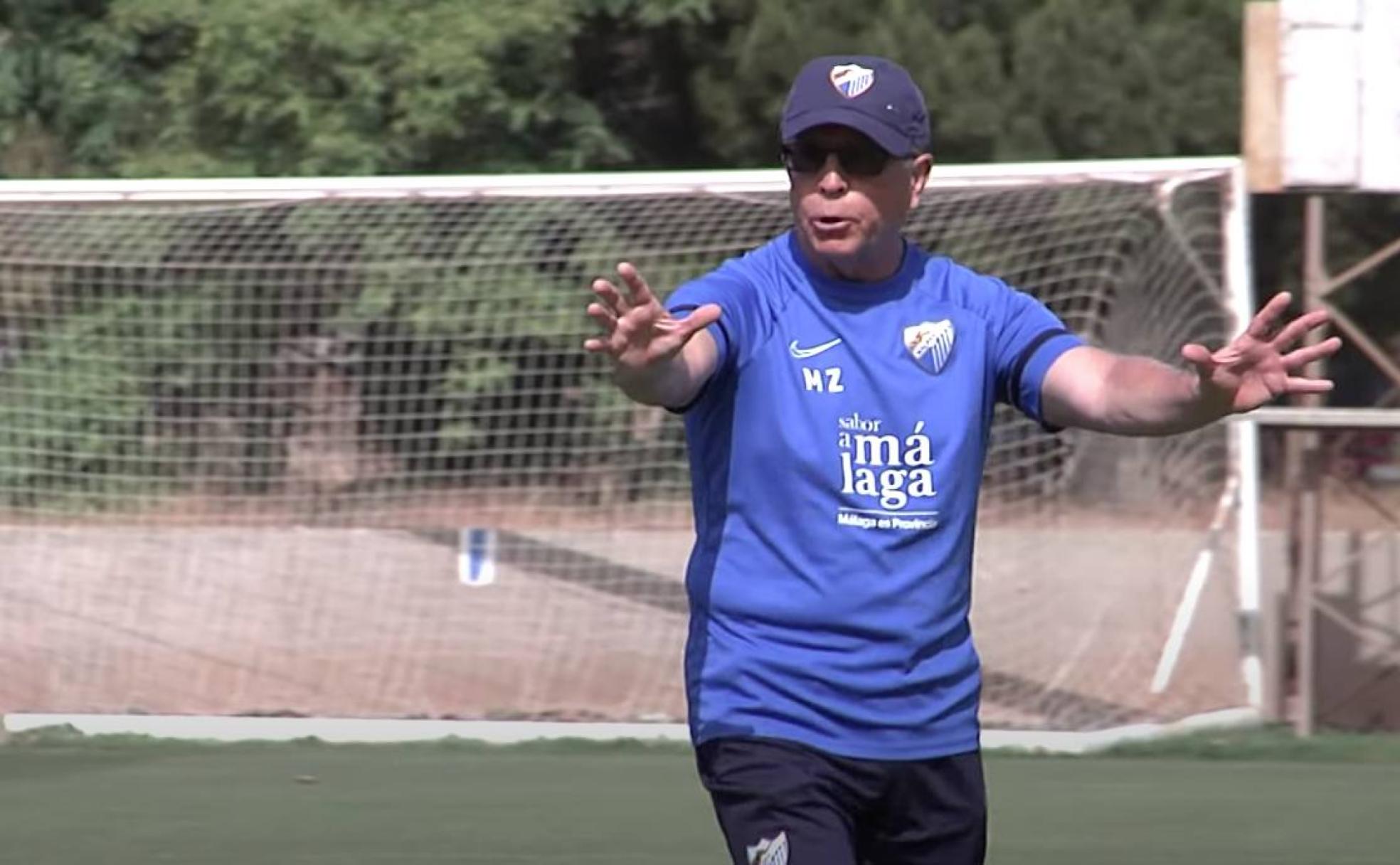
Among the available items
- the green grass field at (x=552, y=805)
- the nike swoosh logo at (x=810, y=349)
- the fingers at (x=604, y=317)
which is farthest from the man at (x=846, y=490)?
the green grass field at (x=552, y=805)

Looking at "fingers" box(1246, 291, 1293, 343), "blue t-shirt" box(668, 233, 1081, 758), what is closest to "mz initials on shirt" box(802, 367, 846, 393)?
"blue t-shirt" box(668, 233, 1081, 758)

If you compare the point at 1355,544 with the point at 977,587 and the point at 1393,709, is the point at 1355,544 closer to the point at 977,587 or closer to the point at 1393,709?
the point at 1393,709

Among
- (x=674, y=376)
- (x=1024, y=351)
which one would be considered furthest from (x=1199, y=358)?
(x=674, y=376)

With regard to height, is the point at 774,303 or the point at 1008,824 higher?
the point at 774,303

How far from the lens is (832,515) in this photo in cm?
359

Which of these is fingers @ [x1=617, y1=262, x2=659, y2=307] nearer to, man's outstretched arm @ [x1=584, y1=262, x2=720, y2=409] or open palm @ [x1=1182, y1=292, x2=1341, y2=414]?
man's outstretched arm @ [x1=584, y1=262, x2=720, y2=409]

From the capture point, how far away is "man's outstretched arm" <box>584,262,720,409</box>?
3.39 metres

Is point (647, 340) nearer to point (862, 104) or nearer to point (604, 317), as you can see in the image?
point (604, 317)

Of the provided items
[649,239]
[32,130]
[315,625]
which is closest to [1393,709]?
[649,239]

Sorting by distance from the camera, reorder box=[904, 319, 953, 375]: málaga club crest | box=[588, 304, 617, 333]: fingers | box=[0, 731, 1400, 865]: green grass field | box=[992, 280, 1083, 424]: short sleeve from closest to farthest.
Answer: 1. box=[588, 304, 617, 333]: fingers
2. box=[904, 319, 953, 375]: málaga club crest
3. box=[992, 280, 1083, 424]: short sleeve
4. box=[0, 731, 1400, 865]: green grass field

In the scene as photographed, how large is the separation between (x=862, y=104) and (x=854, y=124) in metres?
0.04

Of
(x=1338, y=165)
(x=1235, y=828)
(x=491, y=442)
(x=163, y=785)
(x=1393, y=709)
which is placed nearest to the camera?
(x=1235, y=828)

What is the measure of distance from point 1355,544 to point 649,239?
Result: 332cm

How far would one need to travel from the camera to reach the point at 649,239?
36.9ft
